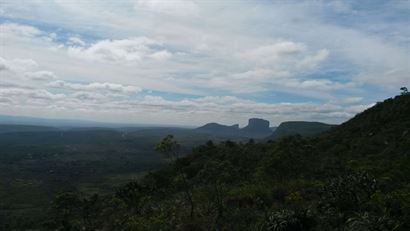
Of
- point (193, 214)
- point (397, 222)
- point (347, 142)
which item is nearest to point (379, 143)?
point (347, 142)

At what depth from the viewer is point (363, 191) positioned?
11.9 m

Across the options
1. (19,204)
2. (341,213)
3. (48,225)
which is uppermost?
(341,213)

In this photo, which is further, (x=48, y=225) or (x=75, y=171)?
(x=75, y=171)

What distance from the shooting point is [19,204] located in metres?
96.8

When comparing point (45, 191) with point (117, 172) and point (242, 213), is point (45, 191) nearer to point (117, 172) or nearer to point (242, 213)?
point (117, 172)

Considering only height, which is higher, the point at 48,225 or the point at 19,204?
the point at 48,225

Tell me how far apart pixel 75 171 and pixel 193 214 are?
147 metres

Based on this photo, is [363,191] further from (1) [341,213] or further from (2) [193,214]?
(2) [193,214]

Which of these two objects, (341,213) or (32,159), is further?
(32,159)

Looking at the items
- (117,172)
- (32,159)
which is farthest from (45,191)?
(32,159)

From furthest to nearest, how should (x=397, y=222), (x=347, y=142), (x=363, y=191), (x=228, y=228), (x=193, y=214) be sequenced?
(x=347, y=142)
(x=193, y=214)
(x=228, y=228)
(x=363, y=191)
(x=397, y=222)

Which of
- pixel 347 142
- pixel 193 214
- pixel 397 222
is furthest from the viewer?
pixel 347 142

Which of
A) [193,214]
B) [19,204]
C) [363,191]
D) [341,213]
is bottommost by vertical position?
[19,204]

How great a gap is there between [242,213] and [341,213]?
4369mm
